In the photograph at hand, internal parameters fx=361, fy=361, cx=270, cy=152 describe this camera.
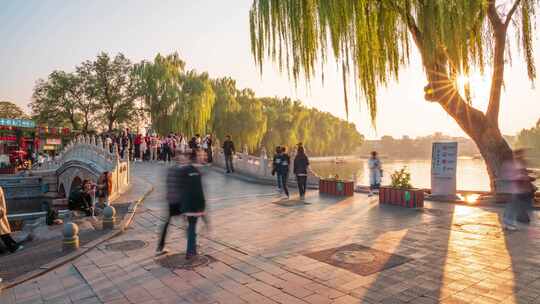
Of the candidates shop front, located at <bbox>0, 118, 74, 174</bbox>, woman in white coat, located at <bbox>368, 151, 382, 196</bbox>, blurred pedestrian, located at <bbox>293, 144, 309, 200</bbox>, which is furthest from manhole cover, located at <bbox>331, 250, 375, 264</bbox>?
shop front, located at <bbox>0, 118, 74, 174</bbox>

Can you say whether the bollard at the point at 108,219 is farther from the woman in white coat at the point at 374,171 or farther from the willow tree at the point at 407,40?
the woman in white coat at the point at 374,171

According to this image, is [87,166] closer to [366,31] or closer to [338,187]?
[338,187]

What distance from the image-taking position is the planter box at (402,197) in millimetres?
9867

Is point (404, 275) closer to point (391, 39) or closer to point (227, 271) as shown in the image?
point (227, 271)

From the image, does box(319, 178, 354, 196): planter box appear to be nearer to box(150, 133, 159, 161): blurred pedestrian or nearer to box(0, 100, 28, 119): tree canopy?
box(150, 133, 159, 161): blurred pedestrian

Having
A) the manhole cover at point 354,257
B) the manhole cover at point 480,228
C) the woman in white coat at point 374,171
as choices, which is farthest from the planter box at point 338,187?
the manhole cover at point 354,257

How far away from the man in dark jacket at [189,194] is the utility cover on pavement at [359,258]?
5.97 ft

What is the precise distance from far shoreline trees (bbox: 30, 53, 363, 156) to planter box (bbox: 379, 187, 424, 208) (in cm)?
2147

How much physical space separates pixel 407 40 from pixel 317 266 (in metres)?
7.38

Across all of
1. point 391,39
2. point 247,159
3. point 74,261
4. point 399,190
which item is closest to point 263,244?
point 74,261

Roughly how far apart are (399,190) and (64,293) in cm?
853

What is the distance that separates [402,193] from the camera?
10156mm

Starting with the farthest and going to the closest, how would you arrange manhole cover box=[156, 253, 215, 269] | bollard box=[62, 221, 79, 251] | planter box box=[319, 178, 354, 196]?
planter box box=[319, 178, 354, 196]
bollard box=[62, 221, 79, 251]
manhole cover box=[156, 253, 215, 269]

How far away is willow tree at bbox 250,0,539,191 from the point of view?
828 centimetres
